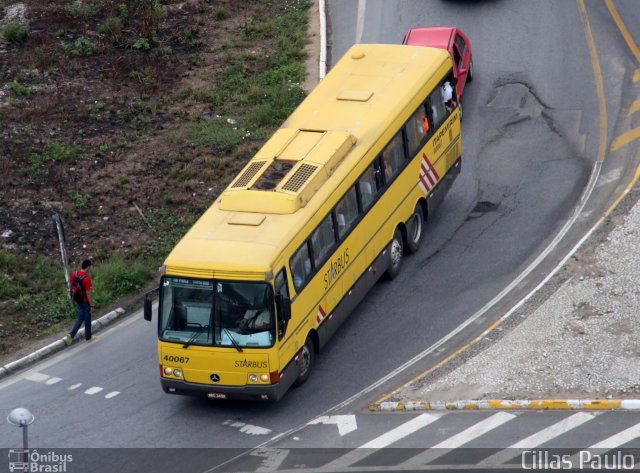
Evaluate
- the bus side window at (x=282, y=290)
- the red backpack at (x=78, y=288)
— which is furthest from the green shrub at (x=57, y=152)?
the bus side window at (x=282, y=290)

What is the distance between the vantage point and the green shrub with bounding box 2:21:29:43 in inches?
1388

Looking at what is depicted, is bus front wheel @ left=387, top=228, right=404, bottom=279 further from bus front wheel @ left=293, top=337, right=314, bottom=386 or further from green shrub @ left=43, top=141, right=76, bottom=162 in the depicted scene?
green shrub @ left=43, top=141, right=76, bottom=162

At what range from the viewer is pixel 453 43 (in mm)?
29766

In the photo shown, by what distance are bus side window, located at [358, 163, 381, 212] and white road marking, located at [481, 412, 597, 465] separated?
5.87 meters

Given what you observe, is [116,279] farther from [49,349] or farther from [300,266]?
[300,266]

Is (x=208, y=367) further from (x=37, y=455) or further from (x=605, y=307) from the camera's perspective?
(x=605, y=307)

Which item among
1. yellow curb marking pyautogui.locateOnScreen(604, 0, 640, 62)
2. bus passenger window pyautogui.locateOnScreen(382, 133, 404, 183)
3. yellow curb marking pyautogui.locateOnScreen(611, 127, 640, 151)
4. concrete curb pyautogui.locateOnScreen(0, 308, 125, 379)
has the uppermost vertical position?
bus passenger window pyautogui.locateOnScreen(382, 133, 404, 183)

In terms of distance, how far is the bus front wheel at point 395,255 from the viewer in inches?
940

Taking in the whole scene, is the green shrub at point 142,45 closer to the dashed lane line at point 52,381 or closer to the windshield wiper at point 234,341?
the dashed lane line at point 52,381

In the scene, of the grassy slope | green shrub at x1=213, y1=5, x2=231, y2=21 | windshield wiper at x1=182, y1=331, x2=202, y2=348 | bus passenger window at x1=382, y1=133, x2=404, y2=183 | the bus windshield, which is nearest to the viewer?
the bus windshield

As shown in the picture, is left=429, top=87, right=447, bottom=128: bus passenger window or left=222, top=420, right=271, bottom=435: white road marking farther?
→ left=429, top=87, right=447, bottom=128: bus passenger window

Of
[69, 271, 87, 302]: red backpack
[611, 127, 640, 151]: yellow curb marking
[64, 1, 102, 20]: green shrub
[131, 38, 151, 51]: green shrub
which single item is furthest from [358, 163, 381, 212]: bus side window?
[64, 1, 102, 20]: green shrub

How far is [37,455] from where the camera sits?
1952 centimetres

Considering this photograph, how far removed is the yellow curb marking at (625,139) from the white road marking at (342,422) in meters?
11.5
